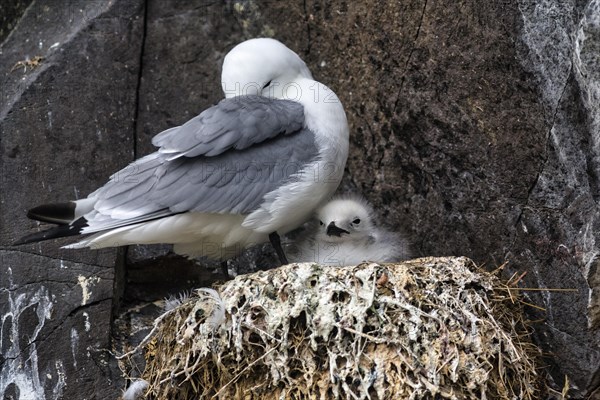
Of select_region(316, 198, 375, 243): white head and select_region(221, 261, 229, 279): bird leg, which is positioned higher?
select_region(316, 198, 375, 243): white head

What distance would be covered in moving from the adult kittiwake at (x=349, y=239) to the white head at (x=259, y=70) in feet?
1.75

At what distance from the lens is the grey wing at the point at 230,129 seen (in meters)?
3.52

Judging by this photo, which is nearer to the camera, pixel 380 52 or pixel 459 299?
pixel 459 299

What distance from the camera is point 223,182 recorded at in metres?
3.55

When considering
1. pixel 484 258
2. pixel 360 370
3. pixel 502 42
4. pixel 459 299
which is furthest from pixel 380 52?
pixel 360 370

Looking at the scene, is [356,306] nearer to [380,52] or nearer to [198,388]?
[198,388]

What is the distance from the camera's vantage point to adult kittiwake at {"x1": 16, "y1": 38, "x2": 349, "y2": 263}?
11.5 feet

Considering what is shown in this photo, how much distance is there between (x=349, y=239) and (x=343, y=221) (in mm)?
125

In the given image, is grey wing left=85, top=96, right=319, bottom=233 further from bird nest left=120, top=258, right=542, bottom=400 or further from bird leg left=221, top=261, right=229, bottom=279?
bird leg left=221, top=261, right=229, bottom=279

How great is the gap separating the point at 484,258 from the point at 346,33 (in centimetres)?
118

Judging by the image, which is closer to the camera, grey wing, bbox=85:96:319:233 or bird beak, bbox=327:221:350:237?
grey wing, bbox=85:96:319:233

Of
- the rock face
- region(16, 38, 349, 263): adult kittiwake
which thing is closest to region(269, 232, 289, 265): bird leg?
region(16, 38, 349, 263): adult kittiwake

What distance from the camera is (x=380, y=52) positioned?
4.02 metres

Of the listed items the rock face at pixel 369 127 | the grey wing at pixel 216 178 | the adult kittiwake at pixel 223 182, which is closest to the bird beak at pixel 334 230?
the adult kittiwake at pixel 223 182
